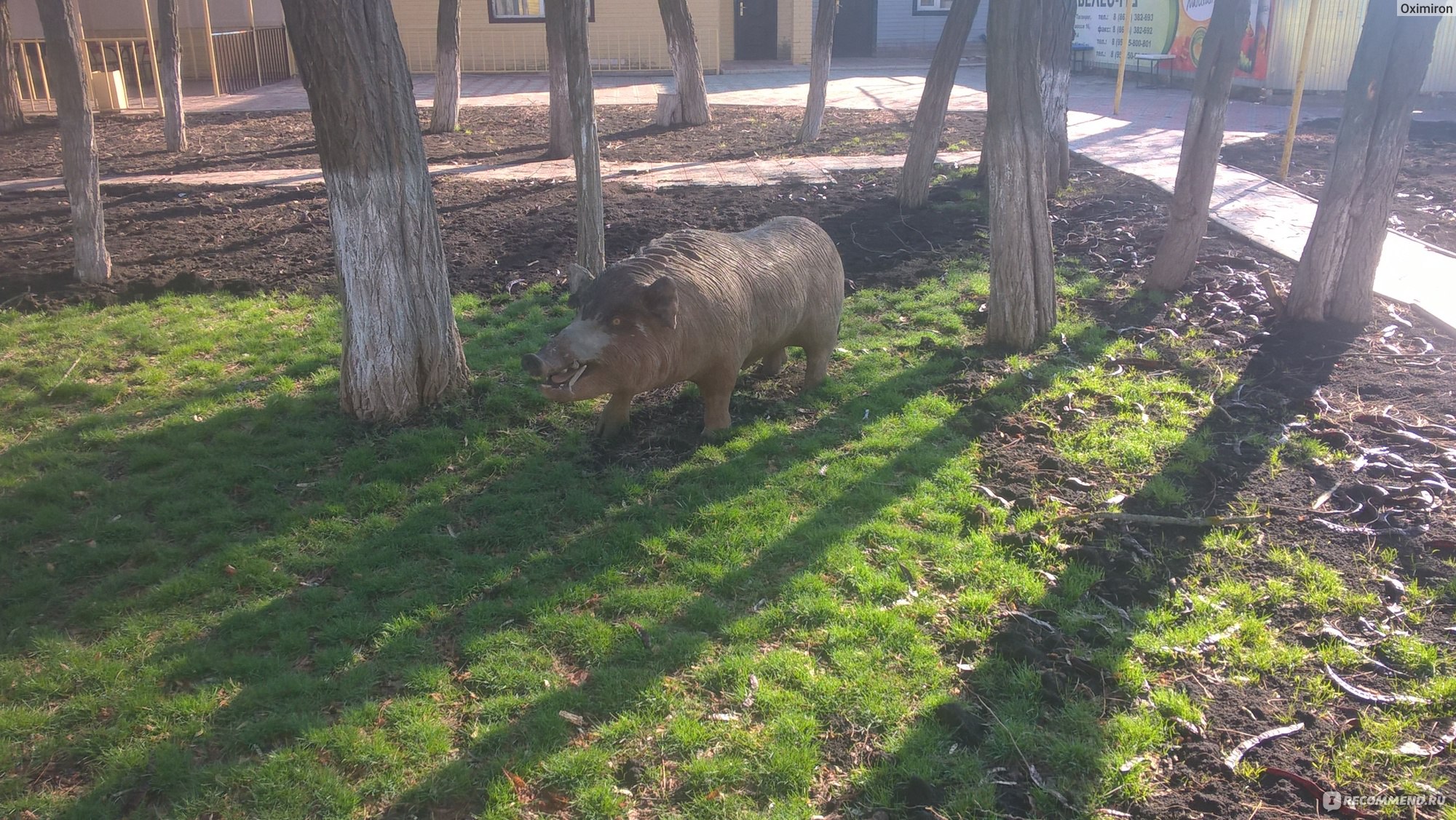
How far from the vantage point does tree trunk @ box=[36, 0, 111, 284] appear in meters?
8.03

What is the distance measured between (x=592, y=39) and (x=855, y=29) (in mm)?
9900

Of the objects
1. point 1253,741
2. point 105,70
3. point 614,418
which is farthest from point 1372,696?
point 105,70

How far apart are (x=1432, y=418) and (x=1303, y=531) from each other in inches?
80.9

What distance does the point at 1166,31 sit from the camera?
73.8ft

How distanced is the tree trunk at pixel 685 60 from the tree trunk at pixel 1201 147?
938 cm

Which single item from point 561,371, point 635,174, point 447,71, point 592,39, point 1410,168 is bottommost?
point 561,371

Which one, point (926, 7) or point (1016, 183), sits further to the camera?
point (926, 7)

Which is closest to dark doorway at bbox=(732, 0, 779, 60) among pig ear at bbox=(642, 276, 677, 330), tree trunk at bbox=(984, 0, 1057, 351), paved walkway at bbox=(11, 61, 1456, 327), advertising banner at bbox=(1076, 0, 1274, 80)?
paved walkway at bbox=(11, 61, 1456, 327)

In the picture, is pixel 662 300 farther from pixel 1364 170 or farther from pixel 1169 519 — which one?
pixel 1364 170

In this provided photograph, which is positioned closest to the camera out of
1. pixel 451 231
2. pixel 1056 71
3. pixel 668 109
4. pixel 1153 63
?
pixel 451 231

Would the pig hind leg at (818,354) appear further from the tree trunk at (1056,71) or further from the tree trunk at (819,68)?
the tree trunk at (819,68)

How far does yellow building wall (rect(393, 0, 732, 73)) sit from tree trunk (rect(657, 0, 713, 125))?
28.1 ft

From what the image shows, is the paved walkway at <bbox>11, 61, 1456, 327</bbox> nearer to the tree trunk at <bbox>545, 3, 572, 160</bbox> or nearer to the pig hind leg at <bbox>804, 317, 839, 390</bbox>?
the tree trunk at <bbox>545, 3, 572, 160</bbox>

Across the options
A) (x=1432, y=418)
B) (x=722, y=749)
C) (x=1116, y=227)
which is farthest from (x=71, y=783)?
(x=1116, y=227)
